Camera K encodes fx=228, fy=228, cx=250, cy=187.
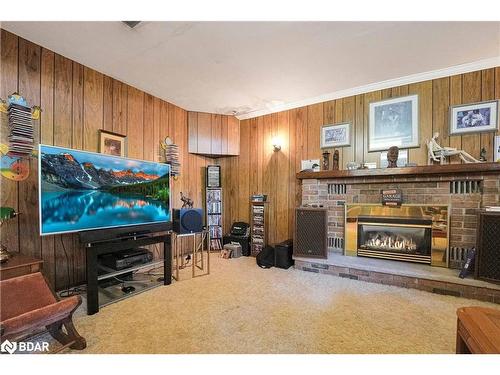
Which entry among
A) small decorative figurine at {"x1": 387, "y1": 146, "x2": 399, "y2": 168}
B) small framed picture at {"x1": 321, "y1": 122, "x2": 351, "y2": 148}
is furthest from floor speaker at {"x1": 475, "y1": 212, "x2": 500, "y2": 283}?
small framed picture at {"x1": 321, "y1": 122, "x2": 351, "y2": 148}

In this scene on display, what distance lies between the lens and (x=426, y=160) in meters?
2.57

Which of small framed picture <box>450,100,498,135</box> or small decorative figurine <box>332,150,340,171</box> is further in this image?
small decorative figurine <box>332,150,340,171</box>

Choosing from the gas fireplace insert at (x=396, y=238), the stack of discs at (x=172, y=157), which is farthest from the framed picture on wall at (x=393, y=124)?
the stack of discs at (x=172, y=157)

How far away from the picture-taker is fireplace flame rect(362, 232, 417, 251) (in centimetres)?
268

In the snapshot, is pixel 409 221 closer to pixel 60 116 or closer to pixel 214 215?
pixel 214 215

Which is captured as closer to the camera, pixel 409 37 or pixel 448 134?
pixel 409 37

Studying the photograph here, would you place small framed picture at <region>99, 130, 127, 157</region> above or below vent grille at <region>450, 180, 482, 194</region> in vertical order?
above

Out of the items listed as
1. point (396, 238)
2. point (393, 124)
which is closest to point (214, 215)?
point (396, 238)

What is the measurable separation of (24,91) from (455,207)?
427 centimetres

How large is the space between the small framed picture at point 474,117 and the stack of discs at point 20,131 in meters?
4.06

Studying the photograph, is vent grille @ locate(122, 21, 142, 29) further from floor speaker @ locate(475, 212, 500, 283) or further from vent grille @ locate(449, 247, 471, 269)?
vent grille @ locate(449, 247, 471, 269)

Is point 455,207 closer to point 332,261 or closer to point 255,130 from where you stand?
point 332,261

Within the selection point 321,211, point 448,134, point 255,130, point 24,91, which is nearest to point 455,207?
point 448,134

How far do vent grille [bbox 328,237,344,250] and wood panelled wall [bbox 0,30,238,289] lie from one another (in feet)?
8.76
